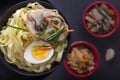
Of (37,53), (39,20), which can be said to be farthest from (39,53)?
(39,20)

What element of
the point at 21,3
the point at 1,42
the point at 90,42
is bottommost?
the point at 90,42

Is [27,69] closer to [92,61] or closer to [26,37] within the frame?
[26,37]

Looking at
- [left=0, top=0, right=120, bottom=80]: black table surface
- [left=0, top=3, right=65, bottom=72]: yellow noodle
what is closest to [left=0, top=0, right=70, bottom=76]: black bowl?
[left=0, top=3, right=65, bottom=72]: yellow noodle

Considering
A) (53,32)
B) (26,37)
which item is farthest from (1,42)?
(53,32)

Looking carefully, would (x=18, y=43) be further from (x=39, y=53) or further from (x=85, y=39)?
(x=85, y=39)

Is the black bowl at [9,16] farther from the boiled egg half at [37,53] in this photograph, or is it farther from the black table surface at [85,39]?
the black table surface at [85,39]

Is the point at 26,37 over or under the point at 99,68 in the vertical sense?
over

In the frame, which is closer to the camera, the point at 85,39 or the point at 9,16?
the point at 9,16

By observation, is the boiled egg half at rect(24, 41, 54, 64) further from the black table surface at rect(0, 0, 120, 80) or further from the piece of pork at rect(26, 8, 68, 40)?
the black table surface at rect(0, 0, 120, 80)

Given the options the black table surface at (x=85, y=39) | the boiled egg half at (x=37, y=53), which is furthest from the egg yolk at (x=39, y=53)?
the black table surface at (x=85, y=39)
